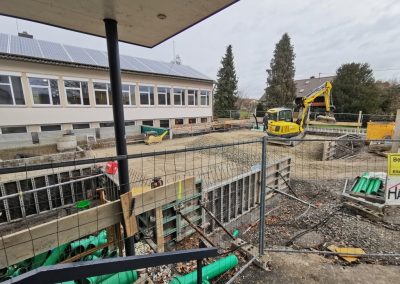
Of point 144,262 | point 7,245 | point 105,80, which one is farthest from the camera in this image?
point 105,80

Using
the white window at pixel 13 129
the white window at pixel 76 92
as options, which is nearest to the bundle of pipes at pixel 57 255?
the white window at pixel 13 129

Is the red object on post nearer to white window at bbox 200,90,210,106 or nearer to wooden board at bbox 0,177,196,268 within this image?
wooden board at bbox 0,177,196,268

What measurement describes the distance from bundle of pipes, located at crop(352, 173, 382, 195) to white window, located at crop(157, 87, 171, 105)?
52.1ft

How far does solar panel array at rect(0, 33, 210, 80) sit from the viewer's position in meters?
13.0

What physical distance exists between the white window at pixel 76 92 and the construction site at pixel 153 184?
0.10 meters

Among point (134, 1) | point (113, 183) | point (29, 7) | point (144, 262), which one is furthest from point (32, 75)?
point (144, 262)

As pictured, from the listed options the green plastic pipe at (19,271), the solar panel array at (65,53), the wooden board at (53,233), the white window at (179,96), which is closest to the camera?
the wooden board at (53,233)

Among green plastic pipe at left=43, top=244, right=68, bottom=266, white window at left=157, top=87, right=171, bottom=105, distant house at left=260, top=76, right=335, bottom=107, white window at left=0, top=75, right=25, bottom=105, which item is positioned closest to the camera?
green plastic pipe at left=43, top=244, right=68, bottom=266

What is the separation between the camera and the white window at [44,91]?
41.7 feet

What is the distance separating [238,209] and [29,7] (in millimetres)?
6409

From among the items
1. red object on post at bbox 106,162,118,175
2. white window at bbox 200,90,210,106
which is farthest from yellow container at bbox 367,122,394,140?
red object on post at bbox 106,162,118,175

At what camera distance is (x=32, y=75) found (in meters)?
12.5

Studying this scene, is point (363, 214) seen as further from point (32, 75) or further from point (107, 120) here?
point (32, 75)

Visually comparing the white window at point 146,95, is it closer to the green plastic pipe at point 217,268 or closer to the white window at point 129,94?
the white window at point 129,94
